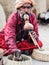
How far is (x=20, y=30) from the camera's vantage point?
198 centimetres

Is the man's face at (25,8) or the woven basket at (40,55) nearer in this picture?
the woven basket at (40,55)

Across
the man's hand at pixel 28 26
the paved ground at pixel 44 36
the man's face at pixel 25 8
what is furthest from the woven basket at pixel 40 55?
the man's face at pixel 25 8

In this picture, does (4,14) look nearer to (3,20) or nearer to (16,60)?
(3,20)

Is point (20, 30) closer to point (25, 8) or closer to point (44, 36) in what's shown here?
point (25, 8)

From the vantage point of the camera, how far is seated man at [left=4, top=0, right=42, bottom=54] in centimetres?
190

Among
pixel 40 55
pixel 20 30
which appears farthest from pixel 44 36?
pixel 40 55

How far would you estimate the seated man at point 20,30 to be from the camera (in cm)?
190

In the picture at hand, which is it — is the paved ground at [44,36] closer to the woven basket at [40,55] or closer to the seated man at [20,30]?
the woven basket at [40,55]

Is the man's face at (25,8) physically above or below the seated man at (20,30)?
above

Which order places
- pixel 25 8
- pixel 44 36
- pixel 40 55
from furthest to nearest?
pixel 44 36 < pixel 25 8 < pixel 40 55

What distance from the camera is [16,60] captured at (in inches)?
62.0

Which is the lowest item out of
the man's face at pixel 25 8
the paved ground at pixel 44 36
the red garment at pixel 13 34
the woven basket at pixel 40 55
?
the paved ground at pixel 44 36

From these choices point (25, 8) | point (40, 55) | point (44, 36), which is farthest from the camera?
point (44, 36)

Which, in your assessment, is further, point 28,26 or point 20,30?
point 20,30
